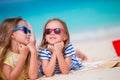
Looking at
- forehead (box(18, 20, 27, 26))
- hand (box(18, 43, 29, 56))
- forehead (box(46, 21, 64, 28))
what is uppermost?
forehead (box(18, 20, 27, 26))

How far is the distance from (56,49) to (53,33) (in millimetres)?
88

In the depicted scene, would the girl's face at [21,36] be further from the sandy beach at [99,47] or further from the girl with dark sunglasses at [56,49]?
the sandy beach at [99,47]

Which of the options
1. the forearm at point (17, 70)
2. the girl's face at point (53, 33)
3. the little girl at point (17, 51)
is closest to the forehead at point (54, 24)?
the girl's face at point (53, 33)

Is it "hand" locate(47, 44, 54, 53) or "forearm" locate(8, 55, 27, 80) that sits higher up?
"hand" locate(47, 44, 54, 53)

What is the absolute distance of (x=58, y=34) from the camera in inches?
56.4

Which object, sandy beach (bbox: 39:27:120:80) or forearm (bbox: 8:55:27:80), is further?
sandy beach (bbox: 39:27:120:80)

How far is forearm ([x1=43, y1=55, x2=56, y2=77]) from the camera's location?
4.56 ft

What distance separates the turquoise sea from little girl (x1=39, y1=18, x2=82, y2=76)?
4cm

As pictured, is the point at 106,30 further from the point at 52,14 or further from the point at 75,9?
the point at 52,14

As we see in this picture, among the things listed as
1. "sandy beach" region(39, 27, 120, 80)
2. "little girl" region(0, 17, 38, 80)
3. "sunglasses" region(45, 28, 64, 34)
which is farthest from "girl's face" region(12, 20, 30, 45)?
"sandy beach" region(39, 27, 120, 80)

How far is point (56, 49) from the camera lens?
55.3 inches

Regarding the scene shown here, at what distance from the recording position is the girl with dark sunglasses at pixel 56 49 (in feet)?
4.58

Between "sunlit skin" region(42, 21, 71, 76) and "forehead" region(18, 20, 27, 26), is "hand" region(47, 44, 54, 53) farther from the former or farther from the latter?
"forehead" region(18, 20, 27, 26)

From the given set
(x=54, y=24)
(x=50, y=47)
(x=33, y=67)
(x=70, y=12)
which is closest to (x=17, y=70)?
(x=33, y=67)
